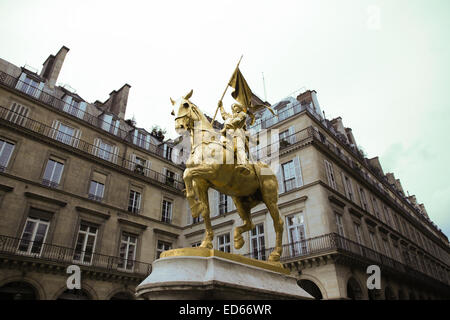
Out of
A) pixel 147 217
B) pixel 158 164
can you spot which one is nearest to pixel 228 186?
pixel 147 217

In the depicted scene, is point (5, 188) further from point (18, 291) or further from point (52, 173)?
point (18, 291)

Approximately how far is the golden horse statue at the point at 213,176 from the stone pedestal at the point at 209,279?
0.41 m

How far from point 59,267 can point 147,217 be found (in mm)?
6168

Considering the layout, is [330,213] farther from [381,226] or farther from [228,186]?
[228,186]

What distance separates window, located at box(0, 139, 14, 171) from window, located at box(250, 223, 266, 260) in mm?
13822

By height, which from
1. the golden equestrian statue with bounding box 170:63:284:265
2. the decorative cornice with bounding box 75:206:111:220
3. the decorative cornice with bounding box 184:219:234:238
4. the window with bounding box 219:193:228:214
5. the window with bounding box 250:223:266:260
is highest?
the window with bounding box 219:193:228:214

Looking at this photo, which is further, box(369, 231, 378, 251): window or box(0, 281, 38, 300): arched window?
box(369, 231, 378, 251): window

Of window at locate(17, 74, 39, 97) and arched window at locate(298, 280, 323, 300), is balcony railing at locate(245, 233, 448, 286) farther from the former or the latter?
window at locate(17, 74, 39, 97)

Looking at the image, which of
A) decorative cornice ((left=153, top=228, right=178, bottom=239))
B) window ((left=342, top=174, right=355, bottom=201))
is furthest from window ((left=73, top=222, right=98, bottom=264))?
window ((left=342, top=174, right=355, bottom=201))

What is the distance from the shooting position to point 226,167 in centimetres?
381

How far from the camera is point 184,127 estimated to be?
4180mm

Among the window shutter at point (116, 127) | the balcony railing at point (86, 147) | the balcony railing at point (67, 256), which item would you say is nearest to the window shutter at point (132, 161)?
the balcony railing at point (86, 147)

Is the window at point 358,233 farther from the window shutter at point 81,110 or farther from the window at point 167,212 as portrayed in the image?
the window shutter at point 81,110

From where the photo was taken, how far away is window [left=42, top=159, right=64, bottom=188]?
54.1 ft
